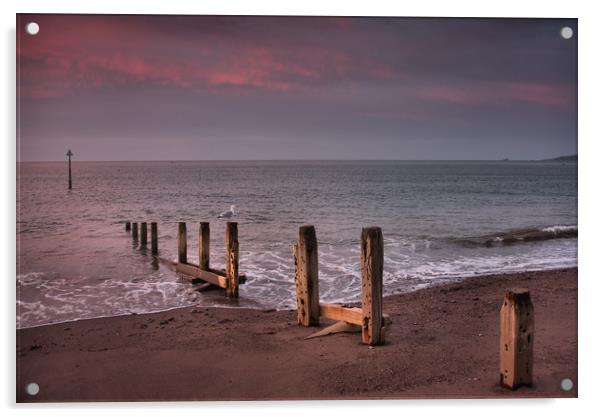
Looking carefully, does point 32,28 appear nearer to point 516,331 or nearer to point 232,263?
point 232,263

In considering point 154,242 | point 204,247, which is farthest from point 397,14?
point 154,242

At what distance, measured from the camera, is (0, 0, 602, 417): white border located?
426cm

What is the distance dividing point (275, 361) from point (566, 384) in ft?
7.55

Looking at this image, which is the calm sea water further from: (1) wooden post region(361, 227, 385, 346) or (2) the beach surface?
(1) wooden post region(361, 227, 385, 346)

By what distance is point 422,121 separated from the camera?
6211 mm

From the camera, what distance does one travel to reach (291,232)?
12039 mm

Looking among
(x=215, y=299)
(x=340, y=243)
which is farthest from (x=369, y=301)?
(x=340, y=243)

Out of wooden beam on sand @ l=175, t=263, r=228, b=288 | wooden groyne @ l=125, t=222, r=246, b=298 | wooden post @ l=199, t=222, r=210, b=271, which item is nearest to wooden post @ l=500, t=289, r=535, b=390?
wooden groyne @ l=125, t=222, r=246, b=298

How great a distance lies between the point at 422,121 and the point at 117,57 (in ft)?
10.7

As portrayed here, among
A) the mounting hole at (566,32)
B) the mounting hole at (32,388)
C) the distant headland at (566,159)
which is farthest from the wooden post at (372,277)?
the mounting hole at (32,388)

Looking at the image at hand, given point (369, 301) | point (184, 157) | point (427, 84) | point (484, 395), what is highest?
point (427, 84)

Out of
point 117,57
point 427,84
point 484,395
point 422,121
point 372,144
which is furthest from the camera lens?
point 372,144

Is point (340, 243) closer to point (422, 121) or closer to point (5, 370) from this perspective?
point (422, 121)

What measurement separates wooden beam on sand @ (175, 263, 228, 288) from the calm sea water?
18cm
